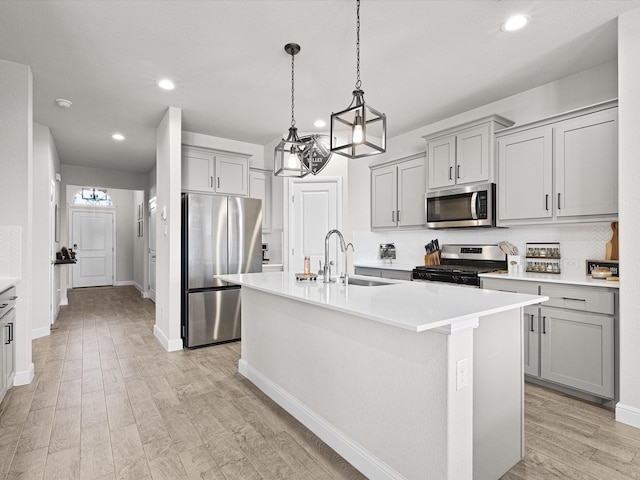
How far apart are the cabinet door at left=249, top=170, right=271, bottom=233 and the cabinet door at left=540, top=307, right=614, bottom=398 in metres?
3.90

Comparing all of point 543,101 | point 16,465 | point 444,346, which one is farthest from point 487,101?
point 16,465

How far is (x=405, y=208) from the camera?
455 cm

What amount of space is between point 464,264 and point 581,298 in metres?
1.45

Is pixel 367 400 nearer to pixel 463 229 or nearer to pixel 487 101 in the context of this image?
pixel 463 229

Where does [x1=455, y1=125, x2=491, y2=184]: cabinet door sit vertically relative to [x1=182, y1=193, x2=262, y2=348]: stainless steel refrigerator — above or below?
above

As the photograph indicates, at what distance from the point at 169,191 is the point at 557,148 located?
384 cm

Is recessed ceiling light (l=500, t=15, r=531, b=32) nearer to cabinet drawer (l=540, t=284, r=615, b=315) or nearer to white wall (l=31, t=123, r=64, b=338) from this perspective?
cabinet drawer (l=540, t=284, r=615, b=315)

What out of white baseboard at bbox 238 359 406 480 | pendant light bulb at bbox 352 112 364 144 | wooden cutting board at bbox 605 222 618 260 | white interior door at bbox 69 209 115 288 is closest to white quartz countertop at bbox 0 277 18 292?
white baseboard at bbox 238 359 406 480

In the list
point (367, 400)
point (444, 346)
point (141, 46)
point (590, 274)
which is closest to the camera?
point (444, 346)

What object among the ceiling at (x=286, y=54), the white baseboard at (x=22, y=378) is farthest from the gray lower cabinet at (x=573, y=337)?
the white baseboard at (x=22, y=378)

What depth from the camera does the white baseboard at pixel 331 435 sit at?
1797 millimetres

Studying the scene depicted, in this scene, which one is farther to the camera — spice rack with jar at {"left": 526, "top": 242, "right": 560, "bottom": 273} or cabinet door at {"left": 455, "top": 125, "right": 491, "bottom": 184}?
cabinet door at {"left": 455, "top": 125, "right": 491, "bottom": 184}

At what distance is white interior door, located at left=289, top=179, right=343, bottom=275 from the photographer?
16.6 feet

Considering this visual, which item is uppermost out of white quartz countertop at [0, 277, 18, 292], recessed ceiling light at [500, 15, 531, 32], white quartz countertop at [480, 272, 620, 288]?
recessed ceiling light at [500, 15, 531, 32]
